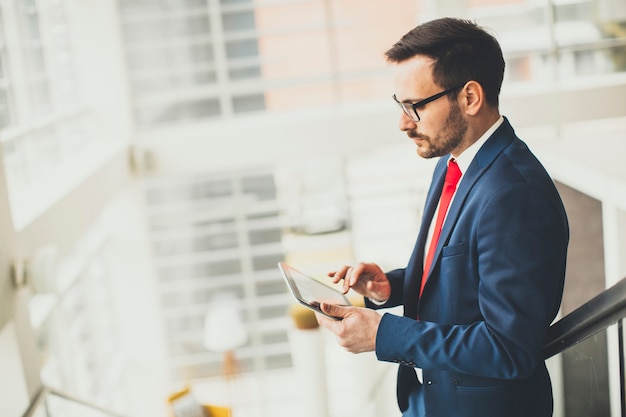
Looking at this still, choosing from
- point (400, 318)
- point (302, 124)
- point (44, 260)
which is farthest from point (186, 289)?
point (400, 318)

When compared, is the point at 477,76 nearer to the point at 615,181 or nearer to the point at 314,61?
the point at 615,181

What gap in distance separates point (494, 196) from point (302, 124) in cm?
519

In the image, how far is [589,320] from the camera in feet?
6.16

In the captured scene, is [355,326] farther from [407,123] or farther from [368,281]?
[407,123]

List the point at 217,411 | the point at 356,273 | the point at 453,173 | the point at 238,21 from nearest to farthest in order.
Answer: the point at 453,173 < the point at 356,273 < the point at 217,411 < the point at 238,21

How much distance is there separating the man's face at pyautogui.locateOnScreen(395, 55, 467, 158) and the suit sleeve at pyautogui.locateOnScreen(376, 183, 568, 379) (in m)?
0.27

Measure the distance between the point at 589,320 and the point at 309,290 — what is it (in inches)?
35.8

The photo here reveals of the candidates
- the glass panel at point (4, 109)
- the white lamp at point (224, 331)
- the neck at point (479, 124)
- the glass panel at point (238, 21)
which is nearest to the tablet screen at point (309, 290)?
the neck at point (479, 124)

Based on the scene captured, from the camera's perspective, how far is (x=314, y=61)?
789 centimetres

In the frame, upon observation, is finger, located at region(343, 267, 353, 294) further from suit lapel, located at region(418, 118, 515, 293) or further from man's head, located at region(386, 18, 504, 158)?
man's head, located at region(386, 18, 504, 158)

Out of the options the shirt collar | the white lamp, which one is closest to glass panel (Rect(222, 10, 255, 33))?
the white lamp

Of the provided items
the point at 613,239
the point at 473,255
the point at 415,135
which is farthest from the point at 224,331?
the point at 473,255

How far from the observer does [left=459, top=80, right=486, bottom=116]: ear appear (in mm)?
1983

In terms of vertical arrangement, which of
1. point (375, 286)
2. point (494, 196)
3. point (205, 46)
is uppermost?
point (205, 46)
